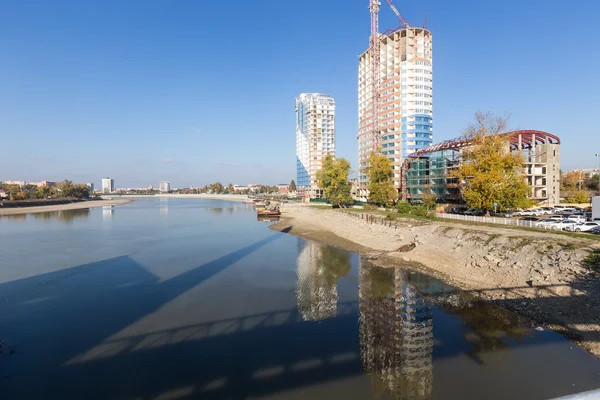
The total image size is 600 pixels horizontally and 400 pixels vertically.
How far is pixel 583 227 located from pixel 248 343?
29091 millimetres

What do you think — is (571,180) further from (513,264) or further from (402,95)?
(513,264)

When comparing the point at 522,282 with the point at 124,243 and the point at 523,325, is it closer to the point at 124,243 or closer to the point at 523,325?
the point at 523,325

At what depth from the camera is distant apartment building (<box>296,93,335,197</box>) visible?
14500 cm

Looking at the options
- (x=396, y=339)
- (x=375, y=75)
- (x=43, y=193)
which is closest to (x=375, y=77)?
(x=375, y=75)

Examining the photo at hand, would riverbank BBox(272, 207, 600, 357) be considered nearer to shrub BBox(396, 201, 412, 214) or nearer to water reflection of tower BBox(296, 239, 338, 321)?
water reflection of tower BBox(296, 239, 338, 321)

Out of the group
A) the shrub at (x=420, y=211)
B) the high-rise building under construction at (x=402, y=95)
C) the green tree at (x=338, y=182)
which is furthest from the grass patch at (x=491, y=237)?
the high-rise building under construction at (x=402, y=95)

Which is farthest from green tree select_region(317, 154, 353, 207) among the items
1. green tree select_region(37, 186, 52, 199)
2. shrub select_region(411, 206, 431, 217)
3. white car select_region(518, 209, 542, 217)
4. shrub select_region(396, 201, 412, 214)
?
green tree select_region(37, 186, 52, 199)

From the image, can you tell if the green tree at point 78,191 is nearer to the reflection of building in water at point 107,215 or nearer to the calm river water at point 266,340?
the reflection of building in water at point 107,215

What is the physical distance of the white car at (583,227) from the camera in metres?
27.1

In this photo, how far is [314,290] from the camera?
22516 mm

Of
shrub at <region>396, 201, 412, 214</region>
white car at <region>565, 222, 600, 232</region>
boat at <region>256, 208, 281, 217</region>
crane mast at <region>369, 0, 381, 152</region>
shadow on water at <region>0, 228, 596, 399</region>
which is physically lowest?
shadow on water at <region>0, 228, 596, 399</region>

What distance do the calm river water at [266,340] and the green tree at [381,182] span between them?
3415cm

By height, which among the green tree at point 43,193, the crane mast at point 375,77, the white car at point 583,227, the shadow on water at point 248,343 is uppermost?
the crane mast at point 375,77

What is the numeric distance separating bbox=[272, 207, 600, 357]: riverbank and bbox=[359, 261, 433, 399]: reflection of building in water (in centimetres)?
455
